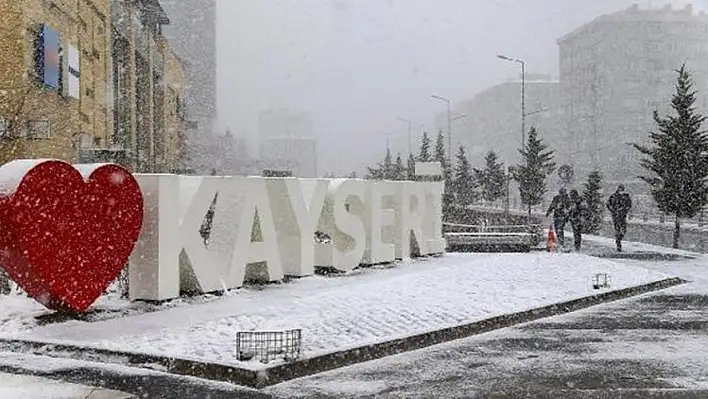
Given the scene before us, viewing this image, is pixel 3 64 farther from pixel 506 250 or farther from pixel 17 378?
pixel 17 378

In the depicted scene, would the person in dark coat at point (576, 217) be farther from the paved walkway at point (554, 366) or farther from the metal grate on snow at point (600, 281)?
the paved walkway at point (554, 366)

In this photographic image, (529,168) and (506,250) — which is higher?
(529,168)

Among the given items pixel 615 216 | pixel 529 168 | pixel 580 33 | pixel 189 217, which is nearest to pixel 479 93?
pixel 580 33

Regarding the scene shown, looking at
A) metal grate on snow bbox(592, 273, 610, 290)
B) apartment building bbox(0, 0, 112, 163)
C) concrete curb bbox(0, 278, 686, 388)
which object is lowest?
concrete curb bbox(0, 278, 686, 388)

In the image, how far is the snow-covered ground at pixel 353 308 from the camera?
1056 centimetres

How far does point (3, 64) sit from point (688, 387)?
2027 cm

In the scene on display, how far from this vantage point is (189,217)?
1473 centimetres

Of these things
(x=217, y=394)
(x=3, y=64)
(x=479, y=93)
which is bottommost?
(x=217, y=394)

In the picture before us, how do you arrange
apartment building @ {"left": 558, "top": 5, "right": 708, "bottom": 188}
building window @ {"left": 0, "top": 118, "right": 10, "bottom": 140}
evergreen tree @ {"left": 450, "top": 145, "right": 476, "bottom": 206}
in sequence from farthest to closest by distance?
apartment building @ {"left": 558, "top": 5, "right": 708, "bottom": 188}, evergreen tree @ {"left": 450, "top": 145, "right": 476, "bottom": 206}, building window @ {"left": 0, "top": 118, "right": 10, "bottom": 140}

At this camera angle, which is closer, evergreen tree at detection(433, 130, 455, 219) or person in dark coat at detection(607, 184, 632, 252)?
person in dark coat at detection(607, 184, 632, 252)

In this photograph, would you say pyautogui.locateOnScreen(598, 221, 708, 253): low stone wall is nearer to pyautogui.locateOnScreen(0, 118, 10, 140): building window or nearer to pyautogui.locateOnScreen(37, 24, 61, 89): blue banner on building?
pyautogui.locateOnScreen(37, 24, 61, 89): blue banner on building

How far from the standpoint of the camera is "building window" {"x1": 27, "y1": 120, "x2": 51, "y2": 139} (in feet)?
81.0

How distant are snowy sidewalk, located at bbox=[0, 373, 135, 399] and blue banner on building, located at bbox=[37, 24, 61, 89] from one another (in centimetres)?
1819

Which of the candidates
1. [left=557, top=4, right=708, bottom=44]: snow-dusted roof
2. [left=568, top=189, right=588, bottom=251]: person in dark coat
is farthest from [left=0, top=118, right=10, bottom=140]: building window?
[left=557, top=4, right=708, bottom=44]: snow-dusted roof
